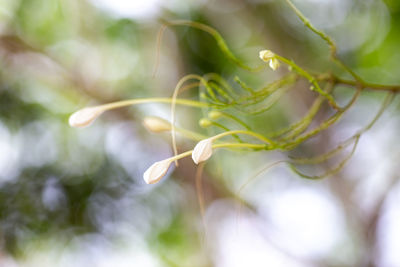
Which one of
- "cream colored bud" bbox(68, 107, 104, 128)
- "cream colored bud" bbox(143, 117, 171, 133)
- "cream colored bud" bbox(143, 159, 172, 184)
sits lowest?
"cream colored bud" bbox(143, 117, 171, 133)

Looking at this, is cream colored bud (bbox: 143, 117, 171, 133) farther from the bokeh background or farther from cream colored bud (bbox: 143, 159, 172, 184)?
the bokeh background

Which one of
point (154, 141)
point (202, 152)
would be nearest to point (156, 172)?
point (202, 152)

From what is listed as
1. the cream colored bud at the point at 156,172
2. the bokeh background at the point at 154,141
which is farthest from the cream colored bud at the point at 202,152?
the bokeh background at the point at 154,141

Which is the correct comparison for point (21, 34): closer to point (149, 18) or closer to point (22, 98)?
point (22, 98)

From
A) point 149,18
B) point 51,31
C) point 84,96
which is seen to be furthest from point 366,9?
point 51,31

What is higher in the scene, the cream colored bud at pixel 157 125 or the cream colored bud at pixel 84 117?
the cream colored bud at pixel 84 117

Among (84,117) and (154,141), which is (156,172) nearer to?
(84,117)

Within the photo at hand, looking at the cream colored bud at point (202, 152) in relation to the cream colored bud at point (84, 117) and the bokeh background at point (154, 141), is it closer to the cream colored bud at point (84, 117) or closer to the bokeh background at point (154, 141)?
the cream colored bud at point (84, 117)

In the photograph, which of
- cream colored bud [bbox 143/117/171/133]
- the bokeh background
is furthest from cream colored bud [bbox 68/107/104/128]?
the bokeh background
